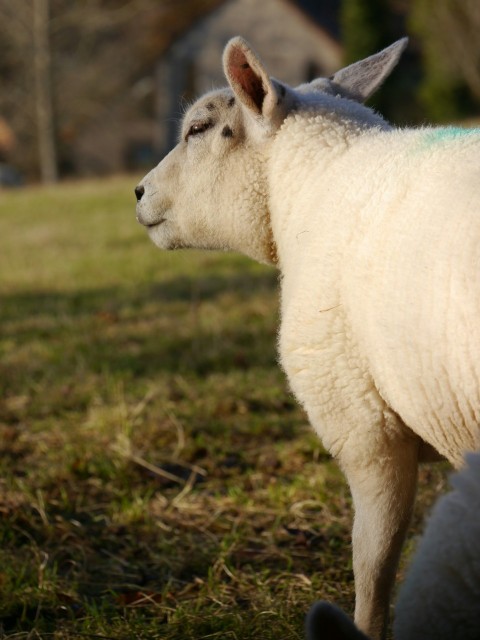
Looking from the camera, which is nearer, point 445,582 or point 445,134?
point 445,582

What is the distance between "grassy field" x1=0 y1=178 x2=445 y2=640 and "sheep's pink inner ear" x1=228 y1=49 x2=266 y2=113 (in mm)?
1766

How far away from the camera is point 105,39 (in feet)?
133

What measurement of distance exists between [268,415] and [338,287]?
258 centimetres

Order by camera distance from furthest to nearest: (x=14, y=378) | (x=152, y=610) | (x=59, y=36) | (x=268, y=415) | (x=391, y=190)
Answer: (x=59, y=36)
(x=14, y=378)
(x=268, y=415)
(x=152, y=610)
(x=391, y=190)

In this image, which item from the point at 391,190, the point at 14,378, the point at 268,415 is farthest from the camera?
the point at 14,378

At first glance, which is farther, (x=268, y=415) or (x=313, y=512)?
(x=268, y=415)

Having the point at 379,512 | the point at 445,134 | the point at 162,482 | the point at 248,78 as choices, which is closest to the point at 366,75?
the point at 248,78

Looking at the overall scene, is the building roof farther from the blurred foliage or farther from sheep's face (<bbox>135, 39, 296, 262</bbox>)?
sheep's face (<bbox>135, 39, 296, 262</bbox>)

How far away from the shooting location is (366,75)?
12.0ft

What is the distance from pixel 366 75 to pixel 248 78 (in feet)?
2.12

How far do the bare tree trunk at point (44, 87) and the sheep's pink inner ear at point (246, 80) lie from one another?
31.7m

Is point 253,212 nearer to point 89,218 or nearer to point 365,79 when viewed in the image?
point 365,79

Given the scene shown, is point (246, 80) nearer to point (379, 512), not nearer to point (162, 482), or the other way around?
point (379, 512)

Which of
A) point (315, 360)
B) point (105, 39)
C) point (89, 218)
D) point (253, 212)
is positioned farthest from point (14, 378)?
point (105, 39)
